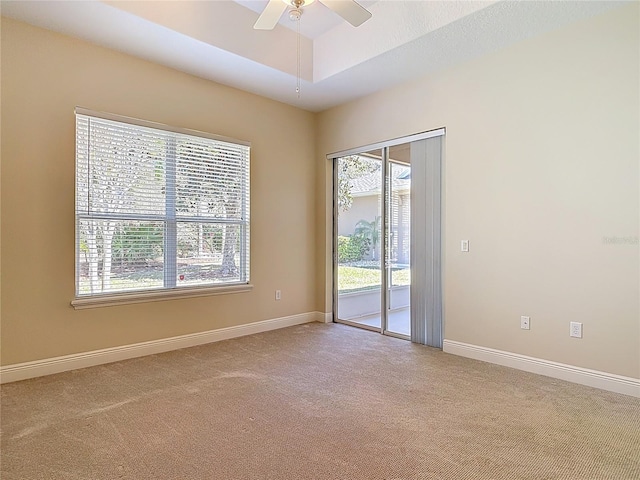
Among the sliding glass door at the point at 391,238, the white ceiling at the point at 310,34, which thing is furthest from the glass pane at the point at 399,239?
the white ceiling at the point at 310,34

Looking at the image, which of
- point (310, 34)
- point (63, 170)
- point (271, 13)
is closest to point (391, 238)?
point (310, 34)

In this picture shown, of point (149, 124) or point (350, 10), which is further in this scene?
point (149, 124)

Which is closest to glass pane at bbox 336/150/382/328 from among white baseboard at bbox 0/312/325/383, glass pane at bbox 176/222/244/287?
white baseboard at bbox 0/312/325/383

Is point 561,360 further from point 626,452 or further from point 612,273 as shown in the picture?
point 626,452

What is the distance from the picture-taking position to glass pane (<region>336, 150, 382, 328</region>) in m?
4.66

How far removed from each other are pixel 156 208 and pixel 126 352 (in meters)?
1.41

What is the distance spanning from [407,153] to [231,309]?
8.82ft

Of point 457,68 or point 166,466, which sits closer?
point 166,466

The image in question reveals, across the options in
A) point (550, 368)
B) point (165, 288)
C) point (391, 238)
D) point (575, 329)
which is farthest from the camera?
point (391, 238)

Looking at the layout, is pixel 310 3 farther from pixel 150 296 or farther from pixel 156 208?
pixel 150 296

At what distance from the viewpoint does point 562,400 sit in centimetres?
267

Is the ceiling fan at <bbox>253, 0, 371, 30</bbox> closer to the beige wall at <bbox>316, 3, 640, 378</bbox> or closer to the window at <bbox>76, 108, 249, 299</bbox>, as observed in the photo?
the beige wall at <bbox>316, 3, 640, 378</bbox>

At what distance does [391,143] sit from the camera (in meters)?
4.33

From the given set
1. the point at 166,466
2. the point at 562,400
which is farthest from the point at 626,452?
the point at 166,466
